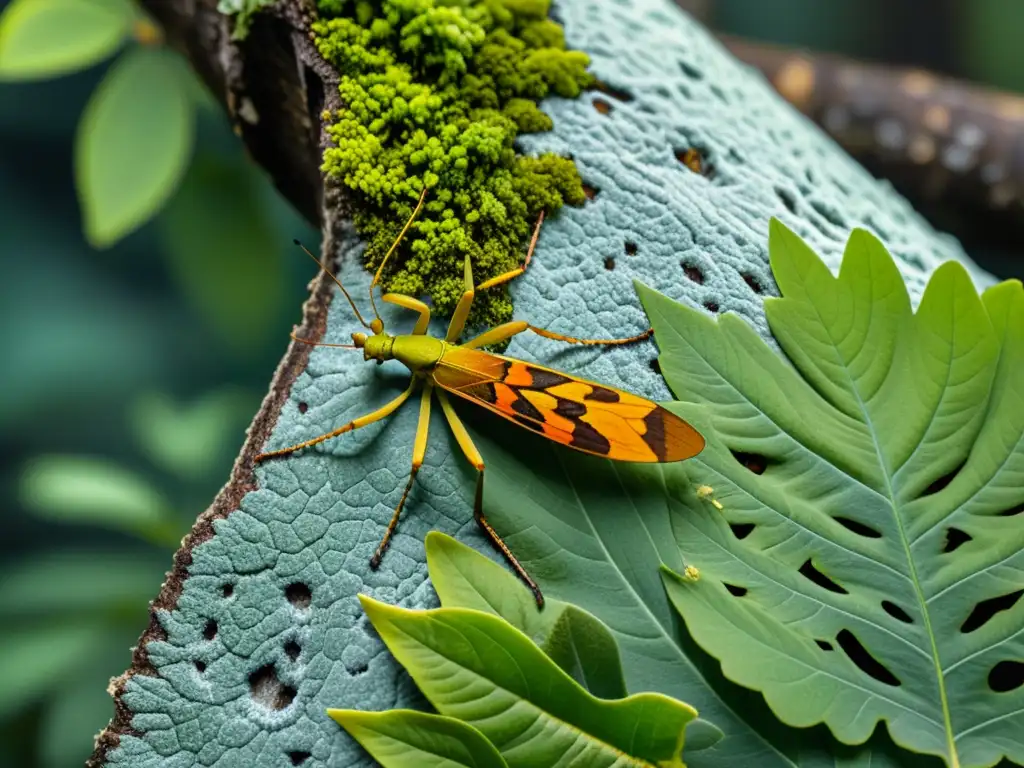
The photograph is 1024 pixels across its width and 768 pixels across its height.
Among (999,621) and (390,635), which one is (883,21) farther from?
(390,635)

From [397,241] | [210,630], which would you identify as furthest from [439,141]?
[210,630]

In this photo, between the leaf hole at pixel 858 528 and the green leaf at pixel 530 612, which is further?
the leaf hole at pixel 858 528

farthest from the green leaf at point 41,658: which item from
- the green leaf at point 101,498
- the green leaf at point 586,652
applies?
the green leaf at point 586,652

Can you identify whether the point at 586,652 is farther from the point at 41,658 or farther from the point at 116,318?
the point at 116,318

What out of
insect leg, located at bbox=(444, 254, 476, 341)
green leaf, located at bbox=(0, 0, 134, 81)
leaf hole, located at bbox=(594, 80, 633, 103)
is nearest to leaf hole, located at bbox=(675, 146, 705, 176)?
leaf hole, located at bbox=(594, 80, 633, 103)

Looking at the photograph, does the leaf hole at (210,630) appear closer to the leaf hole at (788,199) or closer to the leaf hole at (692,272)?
the leaf hole at (692,272)

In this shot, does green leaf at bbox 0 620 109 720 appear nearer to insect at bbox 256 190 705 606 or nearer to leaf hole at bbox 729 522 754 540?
insect at bbox 256 190 705 606
